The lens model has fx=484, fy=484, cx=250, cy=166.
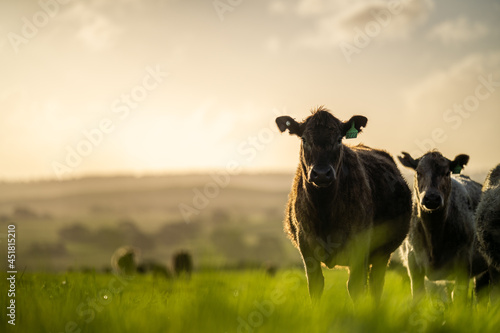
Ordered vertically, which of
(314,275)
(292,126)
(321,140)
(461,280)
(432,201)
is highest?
(292,126)

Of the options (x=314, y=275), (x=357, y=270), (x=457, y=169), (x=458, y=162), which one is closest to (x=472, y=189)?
(x=457, y=169)

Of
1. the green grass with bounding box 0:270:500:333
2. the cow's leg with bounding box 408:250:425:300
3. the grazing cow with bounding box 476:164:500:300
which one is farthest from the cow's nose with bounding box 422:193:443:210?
the green grass with bounding box 0:270:500:333

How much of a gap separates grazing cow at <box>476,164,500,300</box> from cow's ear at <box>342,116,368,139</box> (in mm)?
2469

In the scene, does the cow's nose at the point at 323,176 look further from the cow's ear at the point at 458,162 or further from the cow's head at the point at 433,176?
the cow's ear at the point at 458,162

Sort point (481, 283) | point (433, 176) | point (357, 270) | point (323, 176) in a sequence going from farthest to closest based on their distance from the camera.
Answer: point (481, 283) → point (433, 176) → point (357, 270) → point (323, 176)

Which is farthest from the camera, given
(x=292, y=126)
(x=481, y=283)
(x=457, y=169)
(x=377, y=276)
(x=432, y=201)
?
(x=481, y=283)

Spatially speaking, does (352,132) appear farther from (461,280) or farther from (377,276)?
(461,280)

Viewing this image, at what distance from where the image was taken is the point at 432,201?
834 cm

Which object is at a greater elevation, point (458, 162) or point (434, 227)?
point (458, 162)

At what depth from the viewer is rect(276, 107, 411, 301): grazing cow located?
6.97 meters

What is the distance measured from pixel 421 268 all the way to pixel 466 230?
1177 mm

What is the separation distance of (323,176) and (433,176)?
11.1 ft

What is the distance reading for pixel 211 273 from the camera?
15.8 feet

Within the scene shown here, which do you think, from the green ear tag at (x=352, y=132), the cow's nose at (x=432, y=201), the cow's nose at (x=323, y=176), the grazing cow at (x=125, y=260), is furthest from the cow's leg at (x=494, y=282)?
the grazing cow at (x=125, y=260)
